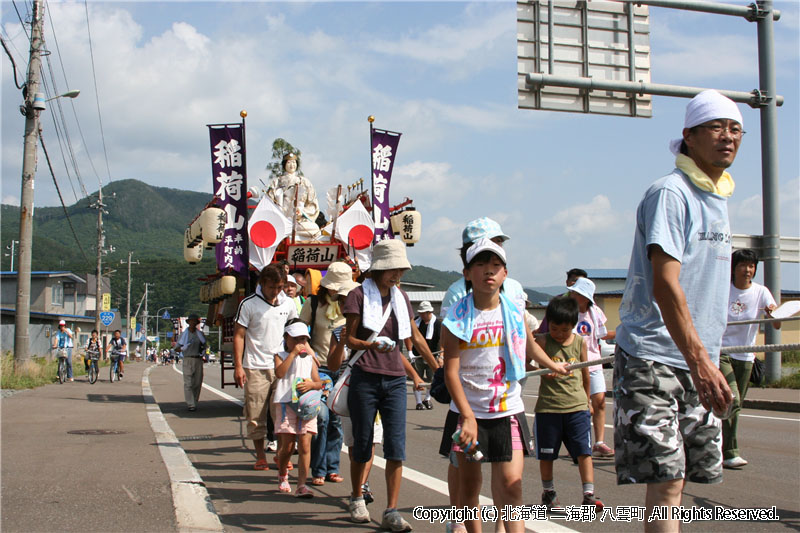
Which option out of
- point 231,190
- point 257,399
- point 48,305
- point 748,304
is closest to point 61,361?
point 231,190

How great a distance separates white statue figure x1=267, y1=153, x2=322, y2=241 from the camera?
13.1 meters

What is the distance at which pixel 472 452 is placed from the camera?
4.05 m

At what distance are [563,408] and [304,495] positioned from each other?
2321mm

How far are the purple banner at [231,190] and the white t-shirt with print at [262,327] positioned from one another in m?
5.04

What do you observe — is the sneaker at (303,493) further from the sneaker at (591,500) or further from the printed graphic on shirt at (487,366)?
the printed graphic on shirt at (487,366)

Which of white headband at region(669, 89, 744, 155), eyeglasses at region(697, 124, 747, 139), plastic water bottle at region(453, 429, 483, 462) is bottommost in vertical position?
→ plastic water bottle at region(453, 429, 483, 462)

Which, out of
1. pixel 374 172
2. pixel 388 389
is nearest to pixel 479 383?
pixel 388 389

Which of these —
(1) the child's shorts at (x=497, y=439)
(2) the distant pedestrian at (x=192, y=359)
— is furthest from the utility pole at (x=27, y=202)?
(1) the child's shorts at (x=497, y=439)

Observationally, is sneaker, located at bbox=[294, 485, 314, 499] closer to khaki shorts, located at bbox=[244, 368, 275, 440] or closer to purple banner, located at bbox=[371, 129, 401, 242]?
khaki shorts, located at bbox=[244, 368, 275, 440]

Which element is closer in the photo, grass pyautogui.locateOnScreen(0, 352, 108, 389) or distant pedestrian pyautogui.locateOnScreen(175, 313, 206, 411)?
distant pedestrian pyautogui.locateOnScreen(175, 313, 206, 411)

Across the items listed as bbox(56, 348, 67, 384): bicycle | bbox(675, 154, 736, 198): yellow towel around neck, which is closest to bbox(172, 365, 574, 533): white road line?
bbox(675, 154, 736, 198): yellow towel around neck

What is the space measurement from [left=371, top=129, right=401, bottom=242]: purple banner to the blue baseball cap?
8.43 meters

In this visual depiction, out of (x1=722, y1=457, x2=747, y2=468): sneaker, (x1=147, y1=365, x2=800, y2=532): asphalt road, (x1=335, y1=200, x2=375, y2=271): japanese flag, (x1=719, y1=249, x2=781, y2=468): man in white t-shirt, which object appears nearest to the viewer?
(x1=147, y1=365, x2=800, y2=532): asphalt road

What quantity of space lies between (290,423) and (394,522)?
5.97ft
